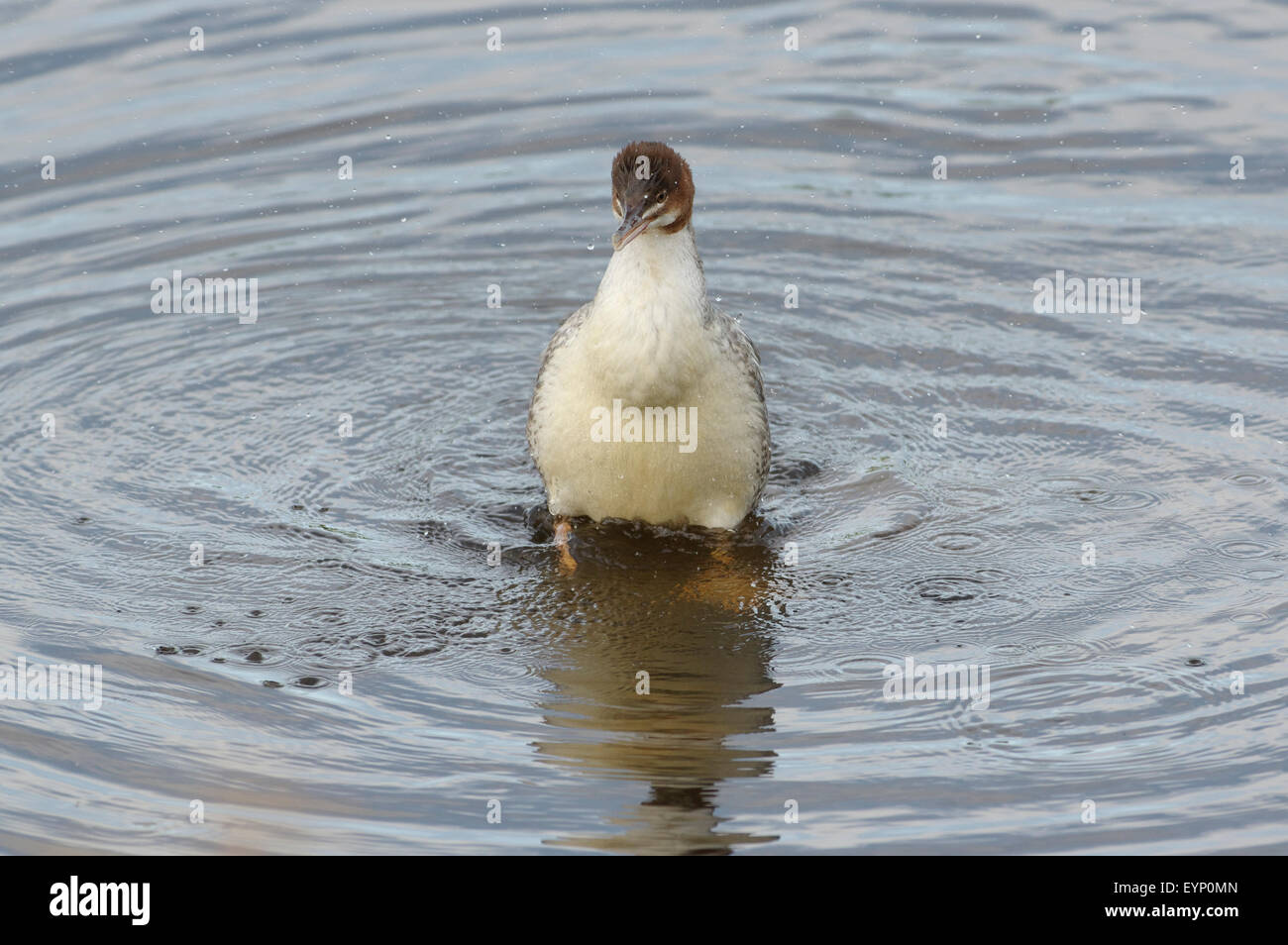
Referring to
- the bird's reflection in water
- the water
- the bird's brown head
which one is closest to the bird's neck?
the bird's brown head

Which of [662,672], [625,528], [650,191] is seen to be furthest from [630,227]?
[662,672]

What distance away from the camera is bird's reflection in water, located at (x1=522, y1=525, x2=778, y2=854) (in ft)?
21.2

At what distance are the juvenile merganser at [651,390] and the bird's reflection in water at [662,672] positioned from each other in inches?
9.8

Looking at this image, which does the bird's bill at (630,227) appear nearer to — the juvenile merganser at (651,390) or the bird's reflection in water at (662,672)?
the juvenile merganser at (651,390)

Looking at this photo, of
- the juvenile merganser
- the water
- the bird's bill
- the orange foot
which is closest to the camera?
the water

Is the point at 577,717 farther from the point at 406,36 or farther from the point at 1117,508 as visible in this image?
the point at 406,36

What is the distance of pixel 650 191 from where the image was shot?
7.70 meters

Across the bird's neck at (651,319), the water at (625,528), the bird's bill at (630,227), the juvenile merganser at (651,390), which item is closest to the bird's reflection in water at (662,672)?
the water at (625,528)

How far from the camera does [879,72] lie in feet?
47.9

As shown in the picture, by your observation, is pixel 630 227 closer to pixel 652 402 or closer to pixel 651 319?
pixel 651 319

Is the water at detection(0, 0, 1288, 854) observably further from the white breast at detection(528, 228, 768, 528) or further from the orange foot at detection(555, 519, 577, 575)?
the white breast at detection(528, 228, 768, 528)

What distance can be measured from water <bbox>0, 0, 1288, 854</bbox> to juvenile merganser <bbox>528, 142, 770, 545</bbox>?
369mm

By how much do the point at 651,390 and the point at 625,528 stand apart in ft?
3.33

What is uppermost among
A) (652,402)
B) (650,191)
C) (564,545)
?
(650,191)
